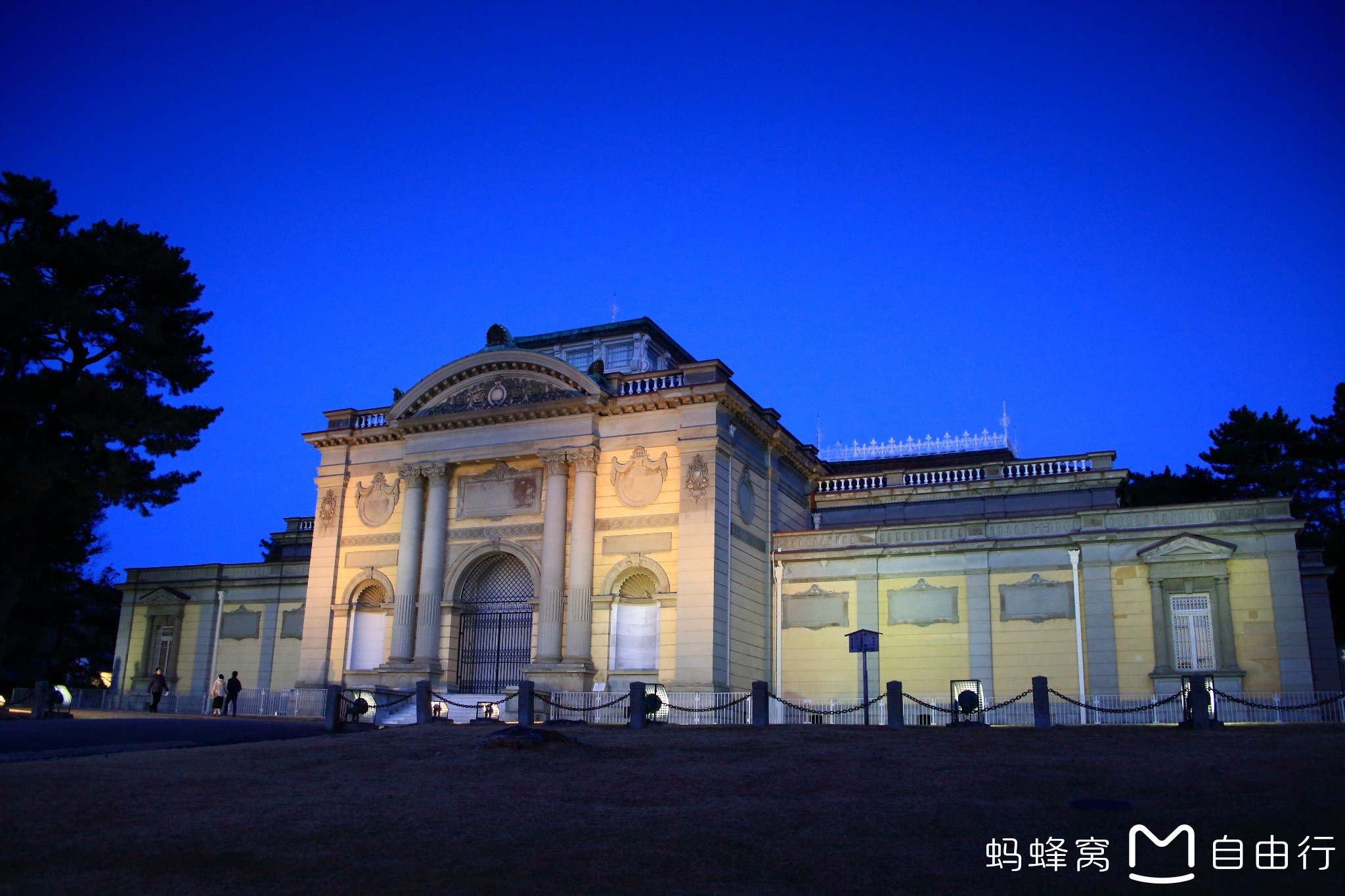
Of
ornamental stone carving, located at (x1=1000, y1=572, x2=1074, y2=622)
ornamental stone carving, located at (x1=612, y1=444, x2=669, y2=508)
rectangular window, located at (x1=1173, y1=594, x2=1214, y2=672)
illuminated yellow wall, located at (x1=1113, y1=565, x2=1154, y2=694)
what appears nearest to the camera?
rectangular window, located at (x1=1173, y1=594, x2=1214, y2=672)

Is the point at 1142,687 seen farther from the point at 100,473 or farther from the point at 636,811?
the point at 100,473

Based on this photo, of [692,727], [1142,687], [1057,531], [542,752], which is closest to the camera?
[542,752]

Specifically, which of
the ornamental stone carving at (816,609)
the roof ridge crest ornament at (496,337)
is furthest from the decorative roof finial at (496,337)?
the ornamental stone carving at (816,609)

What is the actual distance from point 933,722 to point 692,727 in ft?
29.7

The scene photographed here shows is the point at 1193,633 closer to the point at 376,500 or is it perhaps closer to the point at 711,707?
the point at 711,707

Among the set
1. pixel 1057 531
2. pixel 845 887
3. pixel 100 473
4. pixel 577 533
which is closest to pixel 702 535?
pixel 577 533

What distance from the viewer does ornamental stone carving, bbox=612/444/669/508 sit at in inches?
1248

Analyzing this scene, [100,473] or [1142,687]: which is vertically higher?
[100,473]

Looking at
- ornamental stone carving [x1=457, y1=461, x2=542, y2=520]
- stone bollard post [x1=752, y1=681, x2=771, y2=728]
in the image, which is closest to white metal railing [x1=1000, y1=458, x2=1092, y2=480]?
stone bollard post [x1=752, y1=681, x2=771, y2=728]

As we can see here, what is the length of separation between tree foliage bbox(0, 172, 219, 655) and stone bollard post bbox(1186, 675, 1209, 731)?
1059 inches

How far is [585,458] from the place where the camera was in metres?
32.2

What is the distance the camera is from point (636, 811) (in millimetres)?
13453

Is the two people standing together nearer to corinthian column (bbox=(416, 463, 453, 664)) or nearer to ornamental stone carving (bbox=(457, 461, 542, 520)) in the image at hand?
corinthian column (bbox=(416, 463, 453, 664))

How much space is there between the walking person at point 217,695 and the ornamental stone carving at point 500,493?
1029 centimetres
